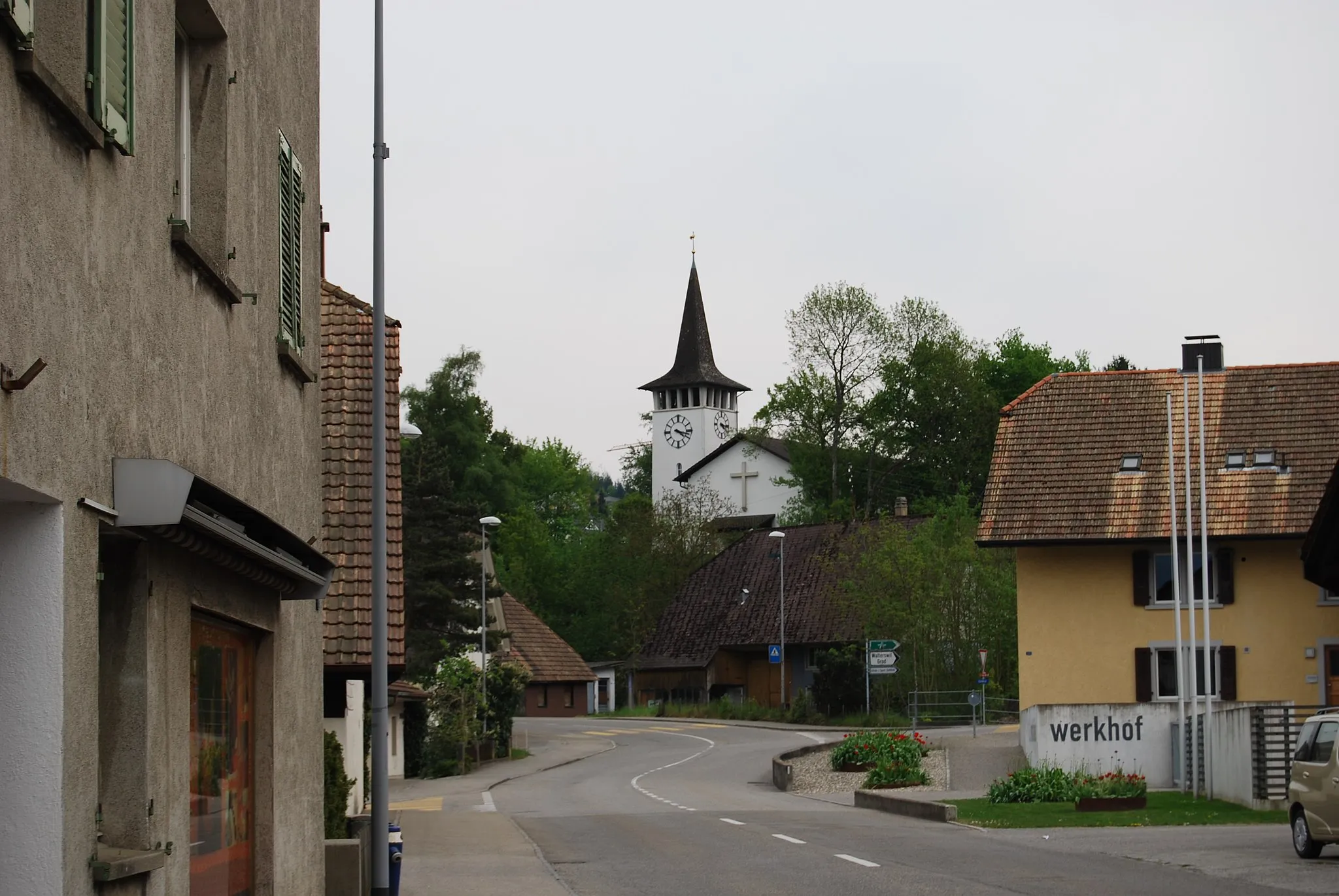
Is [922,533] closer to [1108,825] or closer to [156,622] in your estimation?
[1108,825]

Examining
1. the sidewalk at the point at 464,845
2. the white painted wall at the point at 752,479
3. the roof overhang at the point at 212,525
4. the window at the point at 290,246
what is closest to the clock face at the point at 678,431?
the white painted wall at the point at 752,479

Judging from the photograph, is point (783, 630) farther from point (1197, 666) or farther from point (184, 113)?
point (184, 113)

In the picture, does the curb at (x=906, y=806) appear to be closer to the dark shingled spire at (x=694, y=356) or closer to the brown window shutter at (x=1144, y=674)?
the brown window shutter at (x=1144, y=674)

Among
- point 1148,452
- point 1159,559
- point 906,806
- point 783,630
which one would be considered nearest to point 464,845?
point 906,806

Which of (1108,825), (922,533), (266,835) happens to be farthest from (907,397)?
(266,835)

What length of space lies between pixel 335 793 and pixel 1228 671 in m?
29.3

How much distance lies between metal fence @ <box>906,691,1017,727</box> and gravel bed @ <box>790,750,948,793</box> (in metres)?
13.1

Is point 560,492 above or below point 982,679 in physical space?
above

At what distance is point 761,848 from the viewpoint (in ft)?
72.8

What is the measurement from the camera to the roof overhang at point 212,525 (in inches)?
304

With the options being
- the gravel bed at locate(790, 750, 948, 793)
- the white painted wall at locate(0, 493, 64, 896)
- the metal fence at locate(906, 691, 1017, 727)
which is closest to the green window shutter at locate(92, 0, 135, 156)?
the white painted wall at locate(0, 493, 64, 896)

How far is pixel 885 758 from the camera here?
37.8 metres

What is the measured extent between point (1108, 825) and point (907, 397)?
7011 centimetres

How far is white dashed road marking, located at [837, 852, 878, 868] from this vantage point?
1912cm
